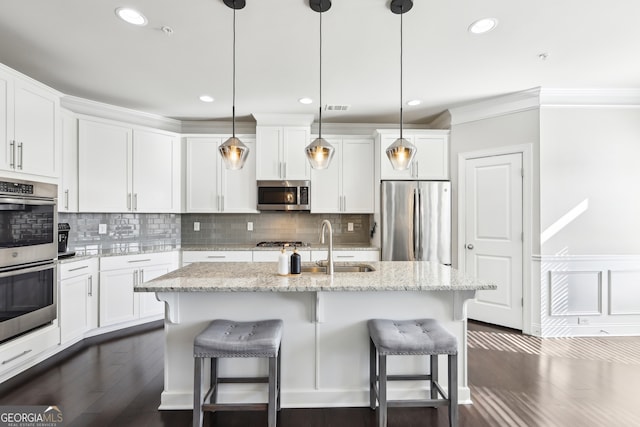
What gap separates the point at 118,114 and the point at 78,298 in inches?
88.4

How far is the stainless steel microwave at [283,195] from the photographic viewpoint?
421 cm

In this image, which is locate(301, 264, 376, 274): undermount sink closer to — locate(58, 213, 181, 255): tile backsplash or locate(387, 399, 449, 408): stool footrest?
locate(387, 399, 449, 408): stool footrest

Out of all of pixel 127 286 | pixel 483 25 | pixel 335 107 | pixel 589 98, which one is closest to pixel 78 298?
pixel 127 286

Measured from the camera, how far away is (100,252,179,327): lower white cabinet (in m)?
3.43

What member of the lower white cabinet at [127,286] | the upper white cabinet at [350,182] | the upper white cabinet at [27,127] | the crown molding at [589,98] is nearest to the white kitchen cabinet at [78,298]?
the lower white cabinet at [127,286]

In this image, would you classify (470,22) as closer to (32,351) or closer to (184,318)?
(184,318)

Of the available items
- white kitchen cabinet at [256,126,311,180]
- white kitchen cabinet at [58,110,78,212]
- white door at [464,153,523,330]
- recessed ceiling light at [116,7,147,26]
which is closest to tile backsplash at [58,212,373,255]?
white kitchen cabinet at [256,126,311,180]

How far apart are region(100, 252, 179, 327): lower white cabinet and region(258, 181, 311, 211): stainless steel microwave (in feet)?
4.51

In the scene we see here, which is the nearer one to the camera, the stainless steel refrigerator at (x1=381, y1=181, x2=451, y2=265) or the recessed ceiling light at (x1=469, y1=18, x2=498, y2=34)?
the recessed ceiling light at (x1=469, y1=18, x2=498, y2=34)

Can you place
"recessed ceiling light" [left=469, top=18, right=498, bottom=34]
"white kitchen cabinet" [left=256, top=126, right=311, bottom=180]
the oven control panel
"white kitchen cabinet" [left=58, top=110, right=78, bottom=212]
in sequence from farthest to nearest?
1. "white kitchen cabinet" [left=256, top=126, right=311, bottom=180]
2. "white kitchen cabinet" [left=58, top=110, right=78, bottom=212]
3. the oven control panel
4. "recessed ceiling light" [left=469, top=18, right=498, bottom=34]

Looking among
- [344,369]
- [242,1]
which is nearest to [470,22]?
[242,1]

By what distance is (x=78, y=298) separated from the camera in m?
3.16

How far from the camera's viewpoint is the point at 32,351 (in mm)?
2609

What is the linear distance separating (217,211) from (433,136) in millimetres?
2986
